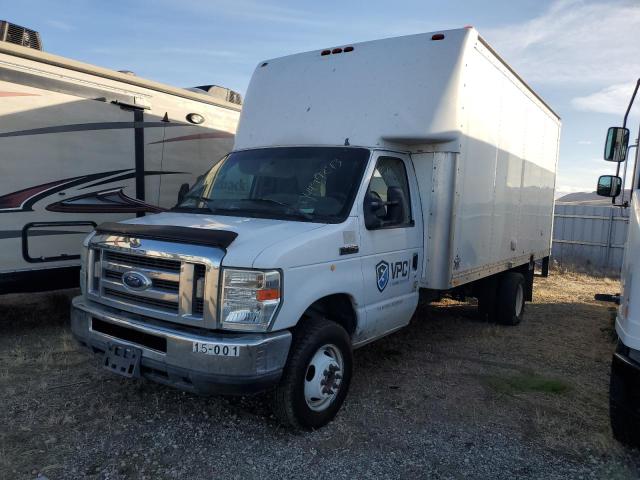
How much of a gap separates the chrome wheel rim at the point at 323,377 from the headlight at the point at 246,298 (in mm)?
633

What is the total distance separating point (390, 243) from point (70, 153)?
13.6 ft

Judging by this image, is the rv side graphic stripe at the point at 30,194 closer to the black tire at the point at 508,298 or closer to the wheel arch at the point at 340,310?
the wheel arch at the point at 340,310

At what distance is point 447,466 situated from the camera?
3.66m

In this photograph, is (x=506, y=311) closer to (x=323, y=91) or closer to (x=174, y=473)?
(x=323, y=91)

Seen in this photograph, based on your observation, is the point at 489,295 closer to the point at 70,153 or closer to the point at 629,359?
the point at 629,359

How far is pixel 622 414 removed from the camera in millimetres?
3514

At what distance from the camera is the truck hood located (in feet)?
11.4

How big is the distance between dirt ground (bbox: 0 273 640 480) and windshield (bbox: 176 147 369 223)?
5.50 ft

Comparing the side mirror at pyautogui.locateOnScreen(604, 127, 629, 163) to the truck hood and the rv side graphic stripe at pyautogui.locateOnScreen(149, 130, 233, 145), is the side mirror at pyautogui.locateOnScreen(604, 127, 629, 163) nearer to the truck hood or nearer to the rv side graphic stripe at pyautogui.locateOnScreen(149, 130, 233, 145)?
the truck hood

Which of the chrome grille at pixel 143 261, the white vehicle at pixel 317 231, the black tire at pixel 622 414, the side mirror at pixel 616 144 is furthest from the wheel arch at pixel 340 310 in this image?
the side mirror at pixel 616 144

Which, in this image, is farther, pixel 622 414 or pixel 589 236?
pixel 589 236

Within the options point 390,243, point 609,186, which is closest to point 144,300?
point 390,243

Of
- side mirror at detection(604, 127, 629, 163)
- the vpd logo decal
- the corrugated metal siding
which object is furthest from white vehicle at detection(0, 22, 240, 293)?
the corrugated metal siding

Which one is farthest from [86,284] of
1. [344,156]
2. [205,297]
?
[344,156]
